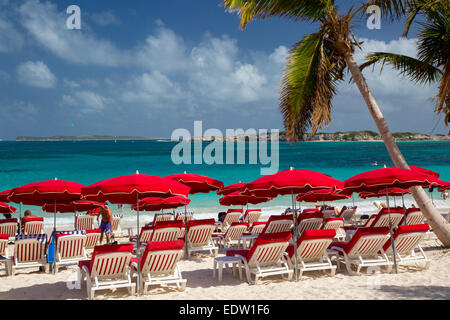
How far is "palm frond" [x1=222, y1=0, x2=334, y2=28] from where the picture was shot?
29.6 ft

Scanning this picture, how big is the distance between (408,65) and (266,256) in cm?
614

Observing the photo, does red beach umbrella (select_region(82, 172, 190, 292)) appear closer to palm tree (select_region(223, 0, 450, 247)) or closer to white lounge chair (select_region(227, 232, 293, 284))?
white lounge chair (select_region(227, 232, 293, 284))

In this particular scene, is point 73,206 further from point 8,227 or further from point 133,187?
point 133,187

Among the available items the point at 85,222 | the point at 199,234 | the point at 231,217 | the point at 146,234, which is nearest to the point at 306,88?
the point at 199,234

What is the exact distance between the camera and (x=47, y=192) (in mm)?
7148

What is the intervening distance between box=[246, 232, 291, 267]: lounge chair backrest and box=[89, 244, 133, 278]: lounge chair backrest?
1982 mm

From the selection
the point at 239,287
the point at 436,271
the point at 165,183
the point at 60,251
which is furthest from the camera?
the point at 60,251

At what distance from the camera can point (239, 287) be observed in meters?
6.33

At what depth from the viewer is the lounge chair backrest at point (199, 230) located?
948 centimetres

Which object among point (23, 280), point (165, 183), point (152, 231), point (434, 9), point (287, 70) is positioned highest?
point (434, 9)

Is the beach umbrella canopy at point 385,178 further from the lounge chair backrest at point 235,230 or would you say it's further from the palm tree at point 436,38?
the lounge chair backrest at point 235,230
